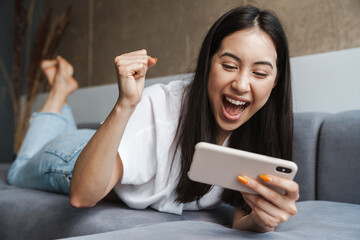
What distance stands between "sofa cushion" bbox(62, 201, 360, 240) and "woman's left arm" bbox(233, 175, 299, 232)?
0.04 m

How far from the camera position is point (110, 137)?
2.98 ft

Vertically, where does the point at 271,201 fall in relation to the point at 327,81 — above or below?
below

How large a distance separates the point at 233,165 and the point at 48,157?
1.12 m

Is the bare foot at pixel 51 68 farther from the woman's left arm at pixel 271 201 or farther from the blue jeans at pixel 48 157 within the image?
the woman's left arm at pixel 271 201

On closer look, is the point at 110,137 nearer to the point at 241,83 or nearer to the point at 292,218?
the point at 241,83

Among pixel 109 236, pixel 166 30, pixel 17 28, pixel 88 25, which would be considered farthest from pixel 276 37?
pixel 17 28

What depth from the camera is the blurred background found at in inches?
69.7

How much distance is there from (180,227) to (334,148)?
80 centimetres

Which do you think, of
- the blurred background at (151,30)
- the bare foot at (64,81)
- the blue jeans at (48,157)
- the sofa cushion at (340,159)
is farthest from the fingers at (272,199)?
the bare foot at (64,81)

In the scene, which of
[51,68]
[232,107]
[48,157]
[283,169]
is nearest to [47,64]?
[51,68]

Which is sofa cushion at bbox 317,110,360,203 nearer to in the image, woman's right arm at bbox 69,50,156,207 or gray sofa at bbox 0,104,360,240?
gray sofa at bbox 0,104,360,240

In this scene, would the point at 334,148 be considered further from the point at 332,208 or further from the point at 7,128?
the point at 7,128

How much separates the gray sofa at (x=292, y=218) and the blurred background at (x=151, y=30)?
505 millimetres

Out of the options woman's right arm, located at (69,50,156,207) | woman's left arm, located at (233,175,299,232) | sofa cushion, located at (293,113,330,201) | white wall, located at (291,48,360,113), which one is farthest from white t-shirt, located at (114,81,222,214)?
white wall, located at (291,48,360,113)
